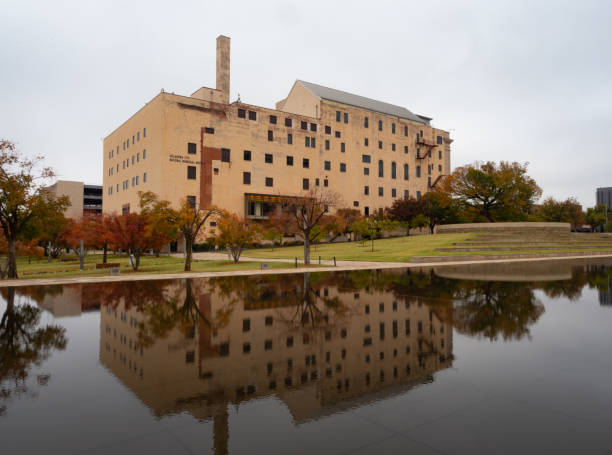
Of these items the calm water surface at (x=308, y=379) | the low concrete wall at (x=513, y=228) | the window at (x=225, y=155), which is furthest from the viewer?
the window at (x=225, y=155)

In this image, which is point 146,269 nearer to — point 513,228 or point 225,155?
point 225,155

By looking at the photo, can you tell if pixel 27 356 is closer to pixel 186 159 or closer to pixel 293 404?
pixel 293 404

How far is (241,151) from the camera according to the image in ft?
204

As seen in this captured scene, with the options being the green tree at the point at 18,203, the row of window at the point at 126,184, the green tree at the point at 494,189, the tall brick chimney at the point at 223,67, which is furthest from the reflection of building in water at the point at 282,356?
the green tree at the point at 494,189

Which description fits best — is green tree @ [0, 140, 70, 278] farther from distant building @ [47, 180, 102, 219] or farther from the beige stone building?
distant building @ [47, 180, 102, 219]

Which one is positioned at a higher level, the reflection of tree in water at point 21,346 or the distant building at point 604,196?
the distant building at point 604,196

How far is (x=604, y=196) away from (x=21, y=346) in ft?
704

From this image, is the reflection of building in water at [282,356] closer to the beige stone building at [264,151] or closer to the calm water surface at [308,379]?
the calm water surface at [308,379]

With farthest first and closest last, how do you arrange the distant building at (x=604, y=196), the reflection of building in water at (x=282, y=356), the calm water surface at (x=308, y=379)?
the distant building at (x=604, y=196) → the reflection of building in water at (x=282, y=356) → the calm water surface at (x=308, y=379)

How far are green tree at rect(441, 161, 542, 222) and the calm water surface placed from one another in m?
59.2

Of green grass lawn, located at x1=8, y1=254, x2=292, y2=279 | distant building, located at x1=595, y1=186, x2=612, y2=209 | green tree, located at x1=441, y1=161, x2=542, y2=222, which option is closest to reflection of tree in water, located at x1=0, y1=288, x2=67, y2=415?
green grass lawn, located at x1=8, y1=254, x2=292, y2=279

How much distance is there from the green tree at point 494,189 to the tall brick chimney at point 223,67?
134 feet

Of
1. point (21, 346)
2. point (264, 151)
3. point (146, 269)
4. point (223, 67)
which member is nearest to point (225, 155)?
point (264, 151)

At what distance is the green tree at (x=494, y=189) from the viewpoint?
6669 cm
